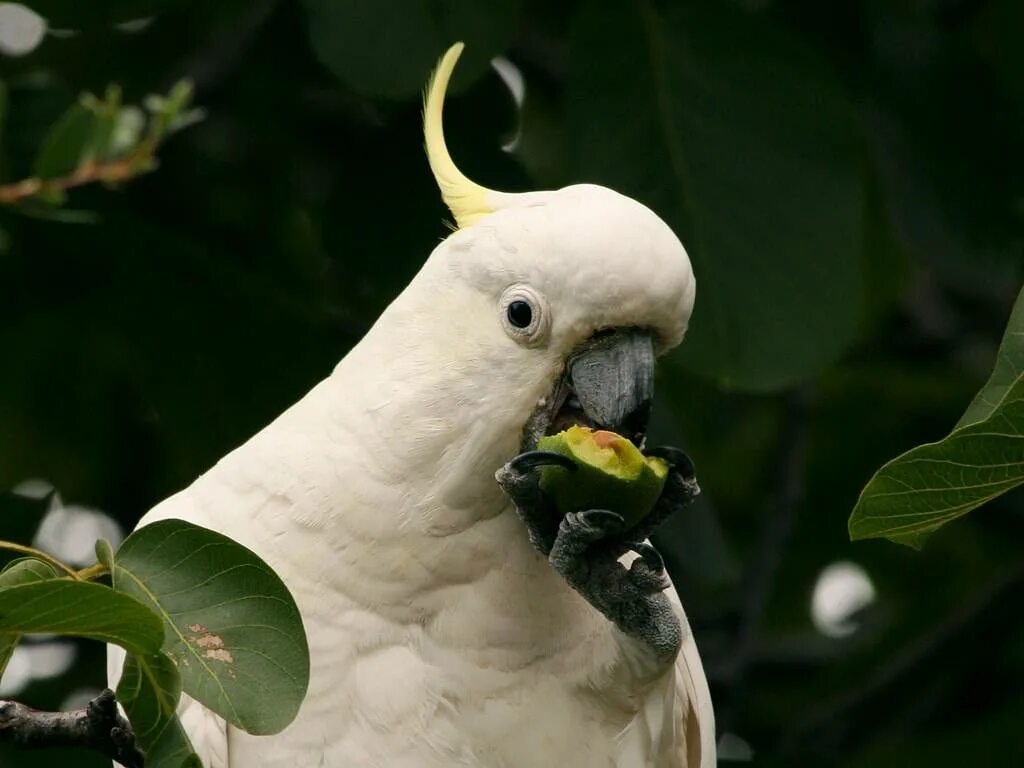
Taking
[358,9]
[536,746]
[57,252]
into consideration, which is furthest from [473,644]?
[57,252]

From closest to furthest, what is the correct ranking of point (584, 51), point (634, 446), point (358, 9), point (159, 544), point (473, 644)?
point (159, 544) < point (634, 446) < point (473, 644) < point (358, 9) < point (584, 51)

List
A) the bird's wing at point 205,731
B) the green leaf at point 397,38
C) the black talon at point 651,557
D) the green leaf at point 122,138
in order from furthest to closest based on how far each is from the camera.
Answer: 1. the green leaf at point 397,38
2. the green leaf at point 122,138
3. the bird's wing at point 205,731
4. the black talon at point 651,557

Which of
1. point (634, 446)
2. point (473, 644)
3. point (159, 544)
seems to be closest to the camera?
point (159, 544)

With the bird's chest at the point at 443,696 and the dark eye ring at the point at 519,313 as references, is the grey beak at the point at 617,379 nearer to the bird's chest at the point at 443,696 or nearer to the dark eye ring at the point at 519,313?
the dark eye ring at the point at 519,313

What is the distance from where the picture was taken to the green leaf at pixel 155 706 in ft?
6.19

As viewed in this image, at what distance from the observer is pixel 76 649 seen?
14.8 feet

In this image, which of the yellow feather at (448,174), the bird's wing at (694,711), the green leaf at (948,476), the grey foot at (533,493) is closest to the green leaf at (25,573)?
the grey foot at (533,493)

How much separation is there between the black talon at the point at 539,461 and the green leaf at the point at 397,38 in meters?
1.24

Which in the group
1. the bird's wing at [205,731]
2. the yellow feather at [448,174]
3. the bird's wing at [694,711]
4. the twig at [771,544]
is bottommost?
the twig at [771,544]

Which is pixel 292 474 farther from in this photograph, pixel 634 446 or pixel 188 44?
pixel 188 44

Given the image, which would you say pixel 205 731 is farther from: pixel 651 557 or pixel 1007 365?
pixel 1007 365

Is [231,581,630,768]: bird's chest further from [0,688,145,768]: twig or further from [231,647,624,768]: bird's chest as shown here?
[0,688,145,768]: twig

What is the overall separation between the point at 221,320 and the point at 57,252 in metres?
0.44

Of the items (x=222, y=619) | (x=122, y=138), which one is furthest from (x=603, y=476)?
(x=122, y=138)
